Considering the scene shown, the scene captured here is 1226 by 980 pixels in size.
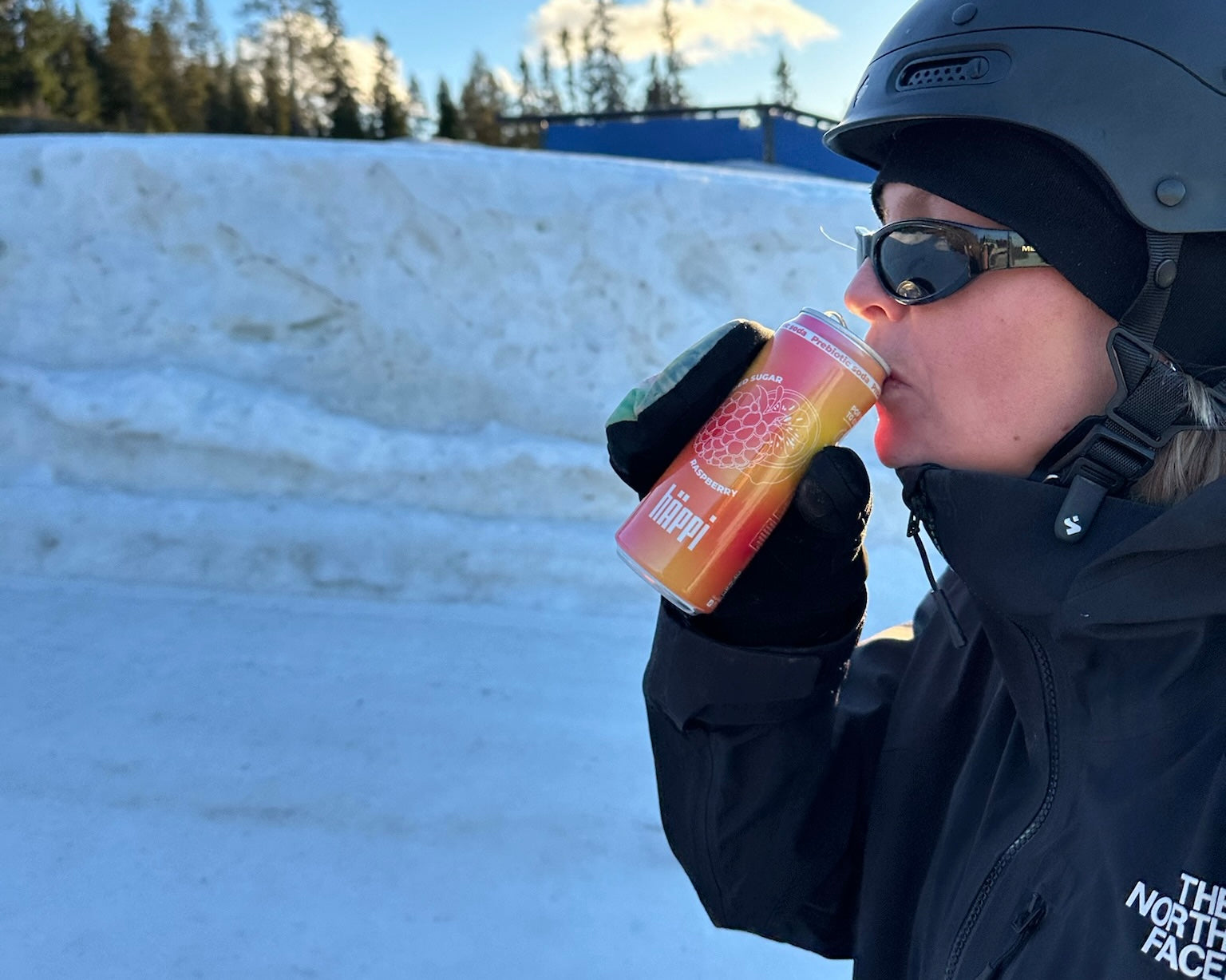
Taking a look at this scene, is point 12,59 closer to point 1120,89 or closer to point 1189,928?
point 1120,89

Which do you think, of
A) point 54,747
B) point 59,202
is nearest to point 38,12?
point 59,202

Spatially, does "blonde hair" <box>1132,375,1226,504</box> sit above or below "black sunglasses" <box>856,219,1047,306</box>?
below

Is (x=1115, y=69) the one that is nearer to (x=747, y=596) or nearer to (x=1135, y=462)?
(x=1135, y=462)

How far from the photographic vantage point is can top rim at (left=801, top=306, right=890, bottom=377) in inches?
49.5

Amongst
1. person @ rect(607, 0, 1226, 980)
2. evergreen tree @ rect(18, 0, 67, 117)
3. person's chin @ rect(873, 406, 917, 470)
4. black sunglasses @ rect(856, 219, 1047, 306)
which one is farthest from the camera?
evergreen tree @ rect(18, 0, 67, 117)

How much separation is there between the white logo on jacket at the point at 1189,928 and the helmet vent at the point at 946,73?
0.91 meters

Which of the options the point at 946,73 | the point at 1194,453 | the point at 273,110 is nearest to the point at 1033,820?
the point at 1194,453

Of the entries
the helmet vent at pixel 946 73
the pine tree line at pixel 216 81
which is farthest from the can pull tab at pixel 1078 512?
the pine tree line at pixel 216 81

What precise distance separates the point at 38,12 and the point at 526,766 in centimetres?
3543

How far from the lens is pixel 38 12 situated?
28859 mm

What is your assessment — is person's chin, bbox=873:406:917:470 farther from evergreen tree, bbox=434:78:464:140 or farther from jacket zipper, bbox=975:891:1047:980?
evergreen tree, bbox=434:78:464:140

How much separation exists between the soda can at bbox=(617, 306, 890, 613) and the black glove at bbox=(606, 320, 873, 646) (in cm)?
5

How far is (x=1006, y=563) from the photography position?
985 mm

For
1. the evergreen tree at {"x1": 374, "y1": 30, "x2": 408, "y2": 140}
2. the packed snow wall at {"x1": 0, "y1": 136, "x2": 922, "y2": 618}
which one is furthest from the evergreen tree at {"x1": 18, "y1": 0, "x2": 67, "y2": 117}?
the packed snow wall at {"x1": 0, "y1": 136, "x2": 922, "y2": 618}
